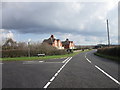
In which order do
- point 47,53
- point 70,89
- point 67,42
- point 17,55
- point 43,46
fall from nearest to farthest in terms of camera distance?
point 70,89, point 17,55, point 47,53, point 43,46, point 67,42

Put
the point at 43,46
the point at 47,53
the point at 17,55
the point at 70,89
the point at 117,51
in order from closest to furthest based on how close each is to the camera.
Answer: the point at 70,89 → the point at 117,51 → the point at 17,55 → the point at 47,53 → the point at 43,46

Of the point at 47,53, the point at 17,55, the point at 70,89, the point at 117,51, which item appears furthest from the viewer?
the point at 47,53

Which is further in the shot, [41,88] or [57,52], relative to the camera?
[57,52]

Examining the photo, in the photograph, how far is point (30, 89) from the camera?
Answer: 542 cm

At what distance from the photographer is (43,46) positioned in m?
38.4

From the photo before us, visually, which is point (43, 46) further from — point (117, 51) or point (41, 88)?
point (41, 88)

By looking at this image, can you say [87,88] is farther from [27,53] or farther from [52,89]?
[27,53]

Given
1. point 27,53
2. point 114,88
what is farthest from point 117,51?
point 27,53

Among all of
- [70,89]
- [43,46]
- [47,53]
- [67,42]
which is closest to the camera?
[70,89]

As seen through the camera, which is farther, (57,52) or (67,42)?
(67,42)

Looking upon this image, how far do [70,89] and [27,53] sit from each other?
30.3 m

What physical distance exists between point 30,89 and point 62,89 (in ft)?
4.50

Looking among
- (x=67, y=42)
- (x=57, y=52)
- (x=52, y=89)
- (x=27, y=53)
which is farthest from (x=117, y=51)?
(x=67, y=42)

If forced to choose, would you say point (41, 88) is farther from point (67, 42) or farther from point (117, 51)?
point (67, 42)
